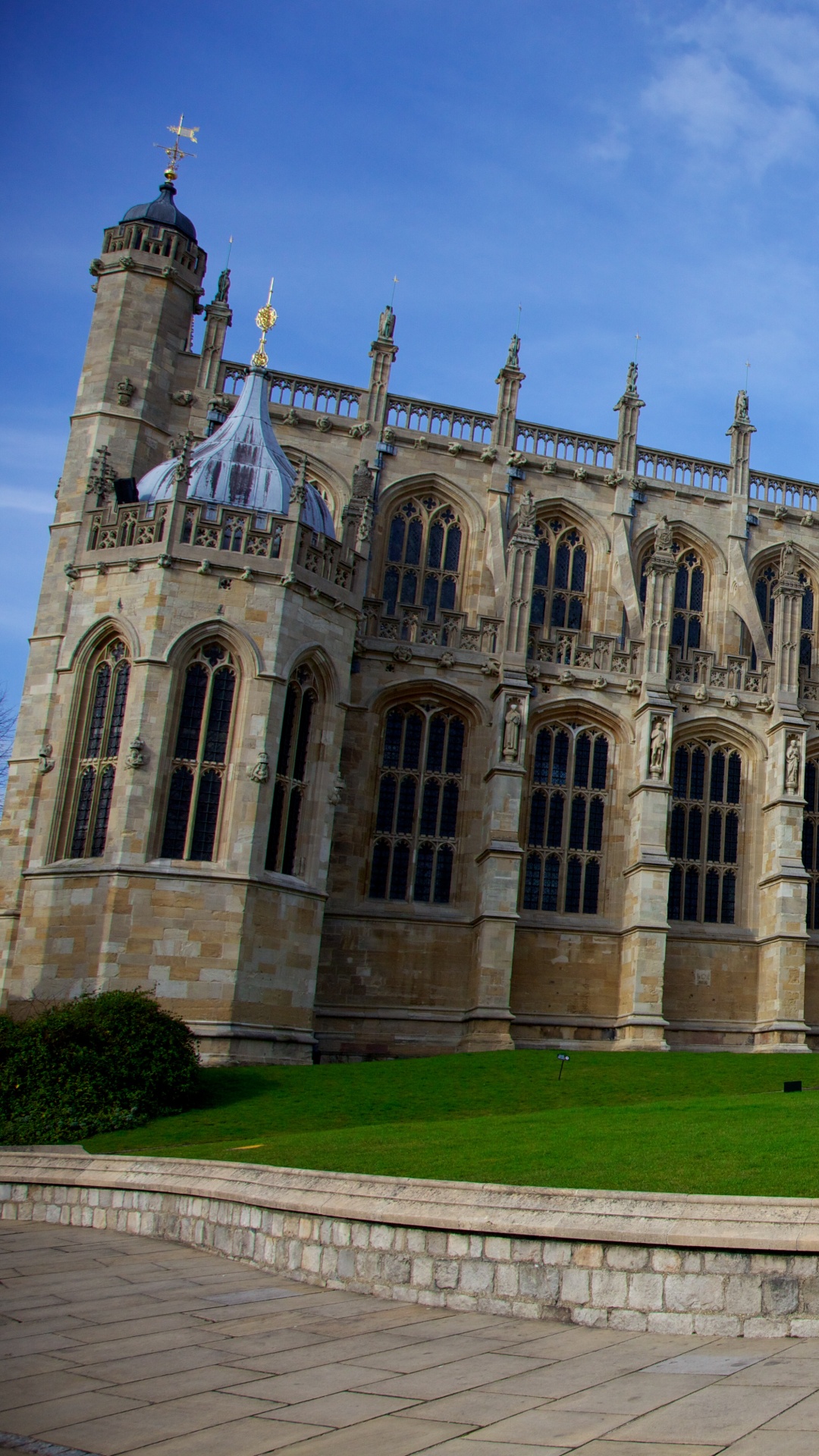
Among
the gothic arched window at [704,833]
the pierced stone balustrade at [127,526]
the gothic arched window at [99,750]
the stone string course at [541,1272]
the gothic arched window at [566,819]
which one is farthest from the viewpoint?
the gothic arched window at [704,833]

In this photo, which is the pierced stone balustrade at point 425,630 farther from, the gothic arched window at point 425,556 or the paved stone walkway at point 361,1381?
the paved stone walkway at point 361,1381

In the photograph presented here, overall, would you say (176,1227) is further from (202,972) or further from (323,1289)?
(202,972)

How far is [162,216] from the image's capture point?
3350 centimetres

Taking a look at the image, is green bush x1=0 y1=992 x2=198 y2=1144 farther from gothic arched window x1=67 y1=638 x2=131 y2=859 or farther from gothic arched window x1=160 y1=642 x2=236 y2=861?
gothic arched window x1=67 y1=638 x2=131 y2=859

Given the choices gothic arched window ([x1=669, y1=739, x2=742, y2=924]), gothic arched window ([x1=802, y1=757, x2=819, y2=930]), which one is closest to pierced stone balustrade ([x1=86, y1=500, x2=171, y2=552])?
gothic arched window ([x1=669, y1=739, x2=742, y2=924])

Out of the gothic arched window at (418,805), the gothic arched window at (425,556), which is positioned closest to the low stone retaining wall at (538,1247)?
the gothic arched window at (418,805)

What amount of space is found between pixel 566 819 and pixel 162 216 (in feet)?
59.5

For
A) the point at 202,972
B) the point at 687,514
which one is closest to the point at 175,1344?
the point at 202,972

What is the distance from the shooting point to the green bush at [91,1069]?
17844mm

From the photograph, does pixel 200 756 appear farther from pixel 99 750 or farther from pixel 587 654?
pixel 587 654

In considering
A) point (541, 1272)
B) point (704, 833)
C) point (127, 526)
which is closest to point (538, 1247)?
point (541, 1272)

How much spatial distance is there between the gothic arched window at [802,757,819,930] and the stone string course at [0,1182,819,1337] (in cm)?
2394

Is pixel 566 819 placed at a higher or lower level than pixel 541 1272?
higher

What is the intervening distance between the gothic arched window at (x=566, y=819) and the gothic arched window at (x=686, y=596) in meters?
6.05
